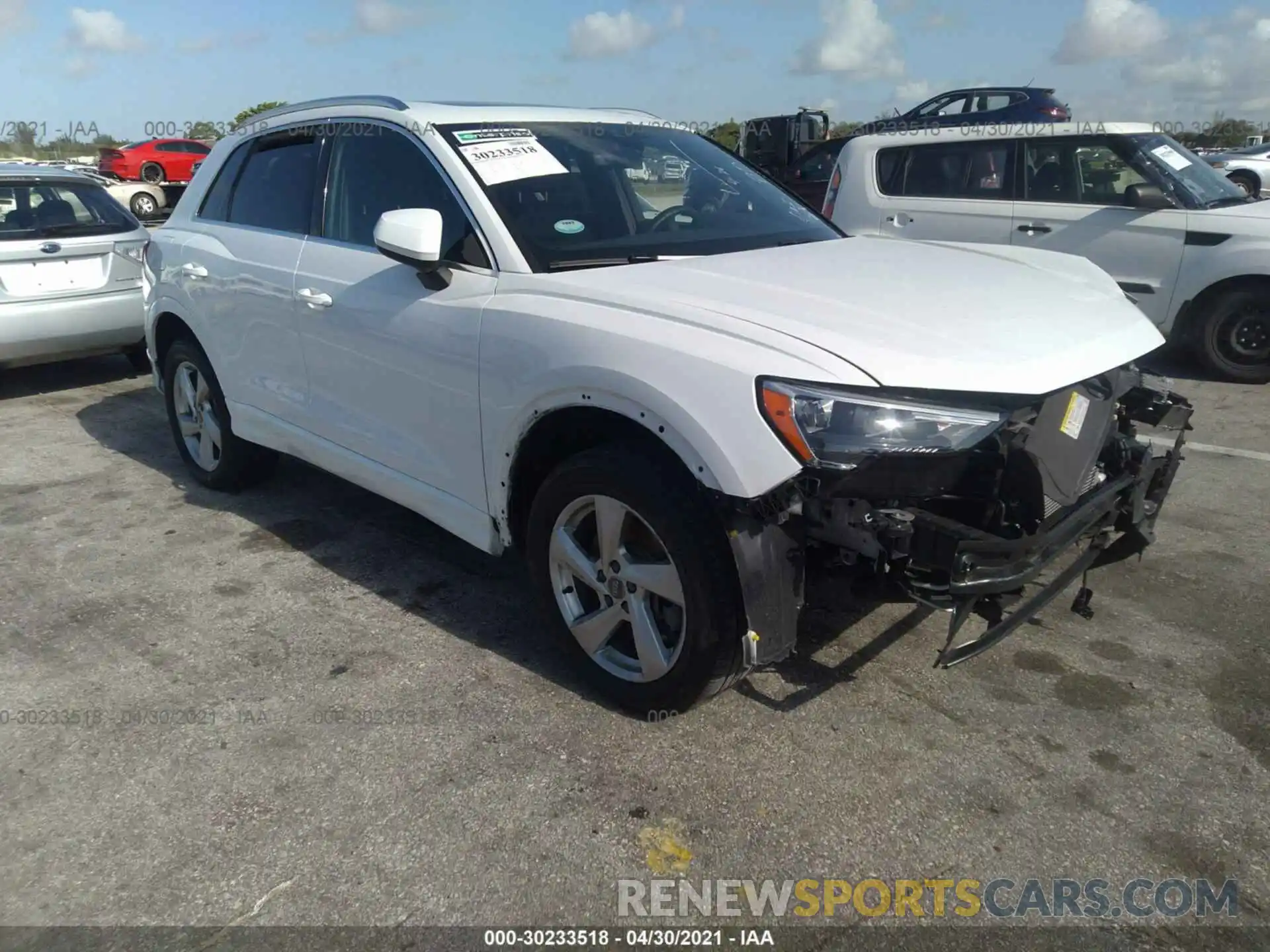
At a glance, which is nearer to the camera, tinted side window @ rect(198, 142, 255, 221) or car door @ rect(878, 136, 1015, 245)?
tinted side window @ rect(198, 142, 255, 221)

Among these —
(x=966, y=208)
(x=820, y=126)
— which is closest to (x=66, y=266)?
(x=966, y=208)

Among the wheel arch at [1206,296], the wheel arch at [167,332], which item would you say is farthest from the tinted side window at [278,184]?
the wheel arch at [1206,296]

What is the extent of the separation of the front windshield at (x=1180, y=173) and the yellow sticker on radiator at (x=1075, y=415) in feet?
17.2

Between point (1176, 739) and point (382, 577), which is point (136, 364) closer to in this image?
point (382, 577)

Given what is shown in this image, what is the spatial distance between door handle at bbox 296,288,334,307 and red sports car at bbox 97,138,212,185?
980 inches

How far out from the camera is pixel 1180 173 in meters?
7.16

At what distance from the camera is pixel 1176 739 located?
2.84 m

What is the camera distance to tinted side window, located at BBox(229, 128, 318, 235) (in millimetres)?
4152

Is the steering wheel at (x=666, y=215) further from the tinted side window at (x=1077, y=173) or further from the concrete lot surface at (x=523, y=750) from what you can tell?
the tinted side window at (x=1077, y=173)

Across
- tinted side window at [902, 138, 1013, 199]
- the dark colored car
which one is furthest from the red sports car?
tinted side window at [902, 138, 1013, 199]

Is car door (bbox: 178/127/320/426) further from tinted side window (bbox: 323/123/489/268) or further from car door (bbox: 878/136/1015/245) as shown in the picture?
car door (bbox: 878/136/1015/245)

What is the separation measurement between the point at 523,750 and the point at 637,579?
0.60 meters

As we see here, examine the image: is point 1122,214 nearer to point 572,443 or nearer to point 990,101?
point 572,443

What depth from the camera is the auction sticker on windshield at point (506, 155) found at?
3.34m
